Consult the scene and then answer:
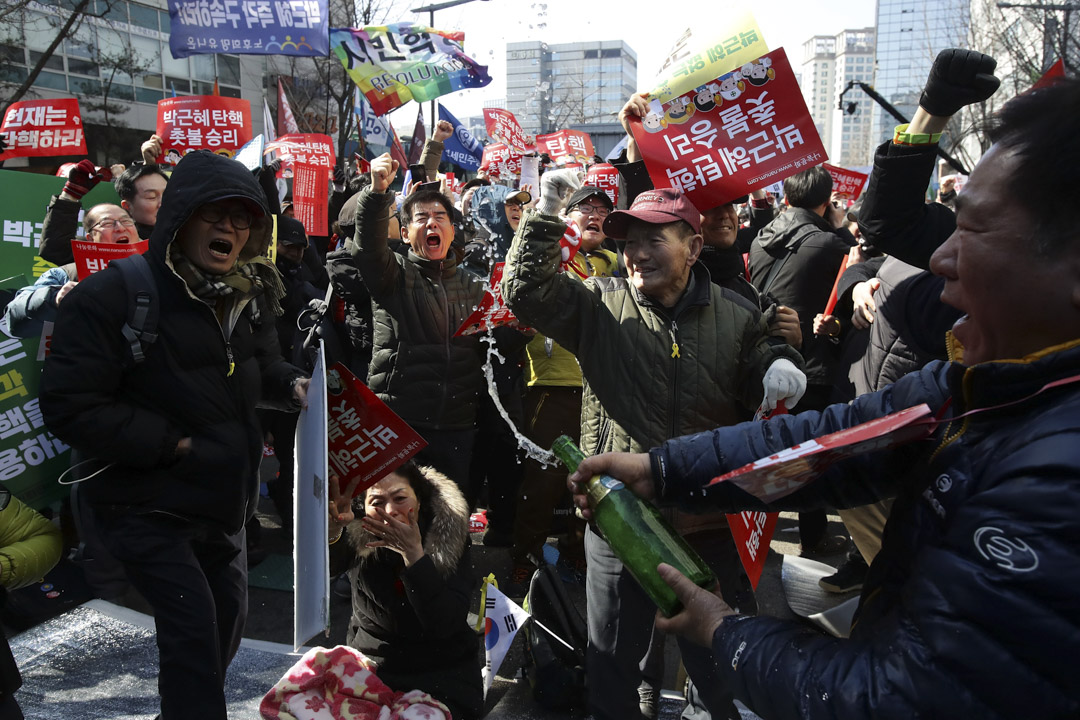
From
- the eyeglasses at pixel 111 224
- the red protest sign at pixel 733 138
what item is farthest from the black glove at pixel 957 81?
the eyeglasses at pixel 111 224

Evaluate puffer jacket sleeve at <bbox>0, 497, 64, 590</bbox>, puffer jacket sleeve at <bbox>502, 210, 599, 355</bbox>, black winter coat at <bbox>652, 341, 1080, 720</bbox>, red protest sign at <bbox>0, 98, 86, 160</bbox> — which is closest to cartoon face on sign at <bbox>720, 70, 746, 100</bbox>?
puffer jacket sleeve at <bbox>502, 210, 599, 355</bbox>

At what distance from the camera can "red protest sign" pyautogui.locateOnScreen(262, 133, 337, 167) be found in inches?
308

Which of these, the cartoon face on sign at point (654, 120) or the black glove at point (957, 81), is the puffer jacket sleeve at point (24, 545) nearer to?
the cartoon face on sign at point (654, 120)

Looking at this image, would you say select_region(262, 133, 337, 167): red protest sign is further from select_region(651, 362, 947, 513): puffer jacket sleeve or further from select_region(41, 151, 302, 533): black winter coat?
select_region(651, 362, 947, 513): puffer jacket sleeve

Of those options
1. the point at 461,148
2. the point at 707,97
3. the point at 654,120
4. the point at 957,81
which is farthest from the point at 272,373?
the point at 461,148

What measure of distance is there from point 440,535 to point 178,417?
1054 millimetres

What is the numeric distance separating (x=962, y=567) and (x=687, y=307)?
1.83 meters

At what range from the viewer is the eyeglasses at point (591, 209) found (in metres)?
4.83

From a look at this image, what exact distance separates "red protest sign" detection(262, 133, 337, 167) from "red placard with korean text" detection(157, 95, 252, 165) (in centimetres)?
95

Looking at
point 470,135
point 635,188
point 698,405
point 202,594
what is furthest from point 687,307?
point 470,135

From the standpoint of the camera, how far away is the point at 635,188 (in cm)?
346

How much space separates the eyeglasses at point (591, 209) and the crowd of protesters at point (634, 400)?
1.7 inches

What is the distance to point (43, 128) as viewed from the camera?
6801 mm

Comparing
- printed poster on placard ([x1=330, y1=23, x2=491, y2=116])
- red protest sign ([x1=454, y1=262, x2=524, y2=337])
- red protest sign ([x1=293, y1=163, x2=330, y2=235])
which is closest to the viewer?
red protest sign ([x1=454, y1=262, x2=524, y2=337])
